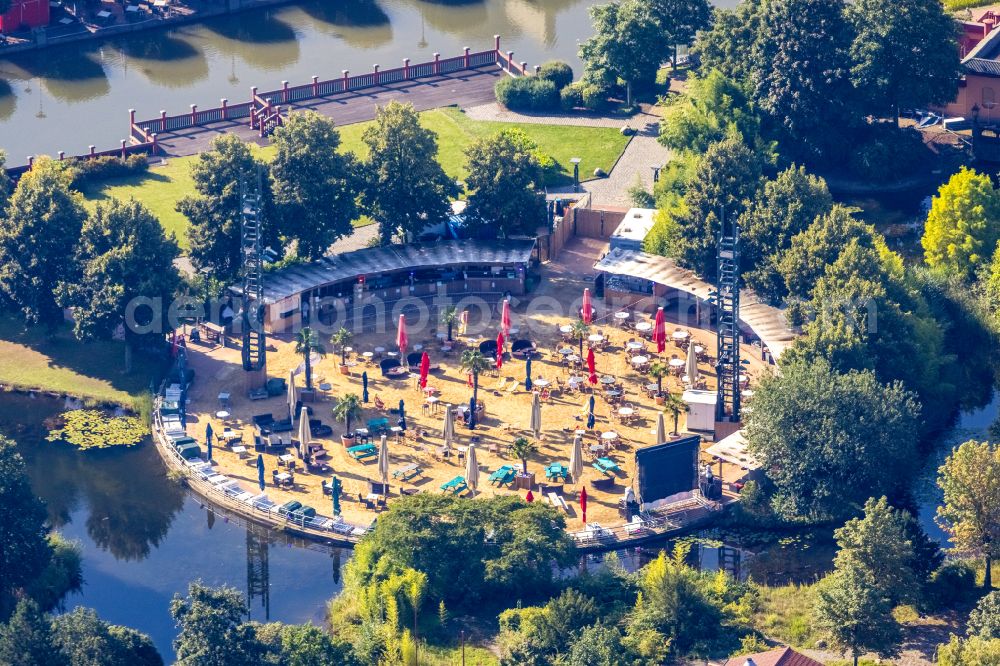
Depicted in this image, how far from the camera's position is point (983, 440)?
424 feet

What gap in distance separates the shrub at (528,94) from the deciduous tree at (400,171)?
28820 millimetres

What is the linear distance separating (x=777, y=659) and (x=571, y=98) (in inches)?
3091

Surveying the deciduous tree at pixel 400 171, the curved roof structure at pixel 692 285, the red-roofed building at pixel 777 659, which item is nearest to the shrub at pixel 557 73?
the deciduous tree at pixel 400 171

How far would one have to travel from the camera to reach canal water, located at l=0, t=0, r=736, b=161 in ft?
586

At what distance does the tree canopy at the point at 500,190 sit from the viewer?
14538cm

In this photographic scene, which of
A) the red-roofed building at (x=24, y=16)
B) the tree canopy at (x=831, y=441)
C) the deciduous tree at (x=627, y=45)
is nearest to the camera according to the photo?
the tree canopy at (x=831, y=441)

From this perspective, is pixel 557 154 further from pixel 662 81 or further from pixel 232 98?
pixel 232 98

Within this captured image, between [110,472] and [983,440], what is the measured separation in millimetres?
50474

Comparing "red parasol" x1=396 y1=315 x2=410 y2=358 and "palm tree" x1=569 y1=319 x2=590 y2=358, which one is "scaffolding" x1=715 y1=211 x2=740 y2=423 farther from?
"red parasol" x1=396 y1=315 x2=410 y2=358

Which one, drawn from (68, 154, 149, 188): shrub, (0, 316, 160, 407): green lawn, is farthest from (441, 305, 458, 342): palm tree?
(68, 154, 149, 188): shrub

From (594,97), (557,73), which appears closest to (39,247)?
(594,97)

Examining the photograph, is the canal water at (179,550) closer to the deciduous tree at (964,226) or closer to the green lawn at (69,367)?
the green lawn at (69,367)

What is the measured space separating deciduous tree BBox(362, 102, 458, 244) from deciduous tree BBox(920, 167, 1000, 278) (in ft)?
105

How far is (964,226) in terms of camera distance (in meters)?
142
